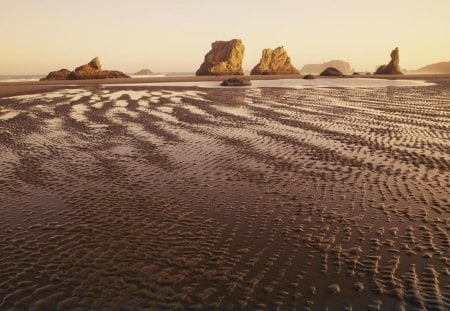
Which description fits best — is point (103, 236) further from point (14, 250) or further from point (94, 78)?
point (94, 78)

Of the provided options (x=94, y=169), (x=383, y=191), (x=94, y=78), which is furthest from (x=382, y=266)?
(x=94, y=78)

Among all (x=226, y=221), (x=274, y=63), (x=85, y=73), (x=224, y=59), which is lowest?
(x=226, y=221)

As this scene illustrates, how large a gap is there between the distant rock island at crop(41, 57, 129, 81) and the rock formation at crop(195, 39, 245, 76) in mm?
45218

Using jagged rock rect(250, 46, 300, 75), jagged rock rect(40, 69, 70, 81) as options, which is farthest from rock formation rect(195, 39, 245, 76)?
jagged rock rect(40, 69, 70, 81)

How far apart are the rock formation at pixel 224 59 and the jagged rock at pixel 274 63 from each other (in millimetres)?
9929

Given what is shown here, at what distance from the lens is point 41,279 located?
22.2 ft

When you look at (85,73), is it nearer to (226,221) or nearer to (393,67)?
(226,221)

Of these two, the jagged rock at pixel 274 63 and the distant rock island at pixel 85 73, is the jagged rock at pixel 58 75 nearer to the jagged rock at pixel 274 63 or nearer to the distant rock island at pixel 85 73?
the distant rock island at pixel 85 73

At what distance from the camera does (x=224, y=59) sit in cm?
14600

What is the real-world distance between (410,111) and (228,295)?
95.4 feet

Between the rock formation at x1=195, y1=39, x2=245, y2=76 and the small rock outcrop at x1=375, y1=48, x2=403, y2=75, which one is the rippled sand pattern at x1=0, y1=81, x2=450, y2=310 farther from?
the rock formation at x1=195, y1=39, x2=245, y2=76

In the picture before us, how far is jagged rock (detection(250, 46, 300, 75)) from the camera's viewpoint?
513ft

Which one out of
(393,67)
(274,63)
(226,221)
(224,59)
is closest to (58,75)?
(224,59)

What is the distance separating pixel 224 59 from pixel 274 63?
94.4ft
